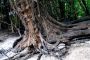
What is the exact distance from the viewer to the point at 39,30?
13.0ft

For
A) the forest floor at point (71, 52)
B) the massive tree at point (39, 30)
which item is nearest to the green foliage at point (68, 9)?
the massive tree at point (39, 30)

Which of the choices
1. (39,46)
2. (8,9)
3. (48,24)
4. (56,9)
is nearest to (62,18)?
(56,9)

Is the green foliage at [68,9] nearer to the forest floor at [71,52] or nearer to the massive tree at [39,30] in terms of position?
the massive tree at [39,30]

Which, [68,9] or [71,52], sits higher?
[68,9]

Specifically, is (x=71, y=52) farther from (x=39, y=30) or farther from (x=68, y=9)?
(x=68, y=9)

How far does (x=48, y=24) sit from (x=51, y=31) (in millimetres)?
152

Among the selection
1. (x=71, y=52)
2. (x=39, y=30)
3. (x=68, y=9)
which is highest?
(x=68, y=9)

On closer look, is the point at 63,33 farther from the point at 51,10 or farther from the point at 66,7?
the point at 66,7

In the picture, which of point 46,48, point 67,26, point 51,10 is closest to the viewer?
point 46,48

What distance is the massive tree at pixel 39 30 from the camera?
3.86 metres

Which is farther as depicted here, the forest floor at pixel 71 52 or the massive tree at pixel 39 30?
the massive tree at pixel 39 30

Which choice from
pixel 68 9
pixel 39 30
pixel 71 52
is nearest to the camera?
pixel 71 52

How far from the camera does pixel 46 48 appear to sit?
3.72 m

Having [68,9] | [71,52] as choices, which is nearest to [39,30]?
[71,52]
